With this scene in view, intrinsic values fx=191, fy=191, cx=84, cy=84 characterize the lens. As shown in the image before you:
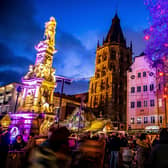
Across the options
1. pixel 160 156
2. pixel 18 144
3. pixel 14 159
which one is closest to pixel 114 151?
pixel 18 144

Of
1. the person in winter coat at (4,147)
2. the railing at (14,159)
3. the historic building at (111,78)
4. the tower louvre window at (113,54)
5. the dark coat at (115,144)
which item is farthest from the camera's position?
the tower louvre window at (113,54)

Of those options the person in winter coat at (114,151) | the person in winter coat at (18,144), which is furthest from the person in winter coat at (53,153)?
the person in winter coat at (114,151)

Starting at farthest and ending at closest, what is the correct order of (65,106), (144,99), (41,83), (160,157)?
(65,106) < (144,99) < (41,83) < (160,157)

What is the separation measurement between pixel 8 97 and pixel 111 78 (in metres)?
38.4

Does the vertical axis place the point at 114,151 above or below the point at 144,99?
below

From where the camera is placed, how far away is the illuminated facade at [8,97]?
44.9 m

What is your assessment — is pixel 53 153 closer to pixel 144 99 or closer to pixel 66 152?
pixel 66 152

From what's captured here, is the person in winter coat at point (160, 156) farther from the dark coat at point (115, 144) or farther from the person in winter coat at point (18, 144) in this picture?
the person in winter coat at point (18, 144)

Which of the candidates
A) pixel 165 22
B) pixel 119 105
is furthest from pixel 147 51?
pixel 119 105

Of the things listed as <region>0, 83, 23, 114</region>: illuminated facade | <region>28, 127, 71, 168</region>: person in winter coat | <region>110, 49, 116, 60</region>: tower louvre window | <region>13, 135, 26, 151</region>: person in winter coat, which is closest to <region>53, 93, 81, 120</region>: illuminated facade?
<region>0, 83, 23, 114</region>: illuminated facade

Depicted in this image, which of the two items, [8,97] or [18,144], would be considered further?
[8,97]

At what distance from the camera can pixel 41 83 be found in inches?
769

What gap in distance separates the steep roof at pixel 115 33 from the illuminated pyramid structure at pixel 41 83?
68.3 m

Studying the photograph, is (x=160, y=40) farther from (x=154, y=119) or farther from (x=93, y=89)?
(x=93, y=89)
